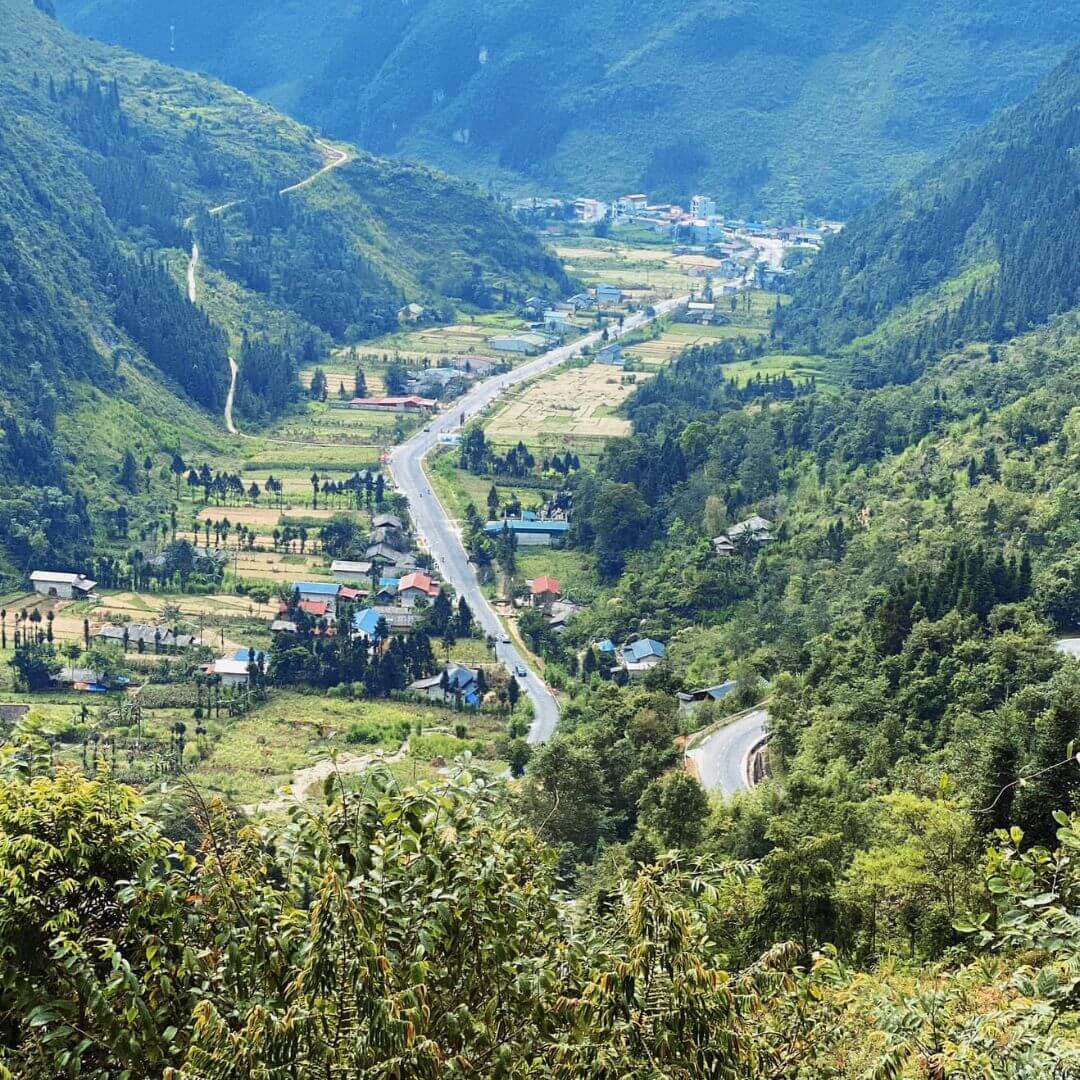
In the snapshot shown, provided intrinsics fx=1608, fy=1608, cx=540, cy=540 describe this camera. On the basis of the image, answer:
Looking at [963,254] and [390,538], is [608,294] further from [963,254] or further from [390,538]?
[390,538]

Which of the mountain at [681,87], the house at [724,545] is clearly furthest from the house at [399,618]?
the mountain at [681,87]

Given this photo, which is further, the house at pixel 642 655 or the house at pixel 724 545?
the house at pixel 724 545

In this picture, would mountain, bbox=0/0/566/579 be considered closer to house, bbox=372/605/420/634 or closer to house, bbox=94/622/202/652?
house, bbox=94/622/202/652

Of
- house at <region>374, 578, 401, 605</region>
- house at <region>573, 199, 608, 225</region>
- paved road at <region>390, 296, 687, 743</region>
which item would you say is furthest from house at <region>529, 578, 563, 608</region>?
house at <region>573, 199, 608, 225</region>

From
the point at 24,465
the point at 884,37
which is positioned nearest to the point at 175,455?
the point at 24,465

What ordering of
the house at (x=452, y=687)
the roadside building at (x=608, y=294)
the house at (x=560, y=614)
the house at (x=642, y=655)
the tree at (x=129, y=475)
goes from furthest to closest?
1. the roadside building at (x=608, y=294)
2. the tree at (x=129, y=475)
3. the house at (x=560, y=614)
4. the house at (x=642, y=655)
5. the house at (x=452, y=687)

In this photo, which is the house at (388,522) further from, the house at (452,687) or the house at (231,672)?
the house at (452,687)
